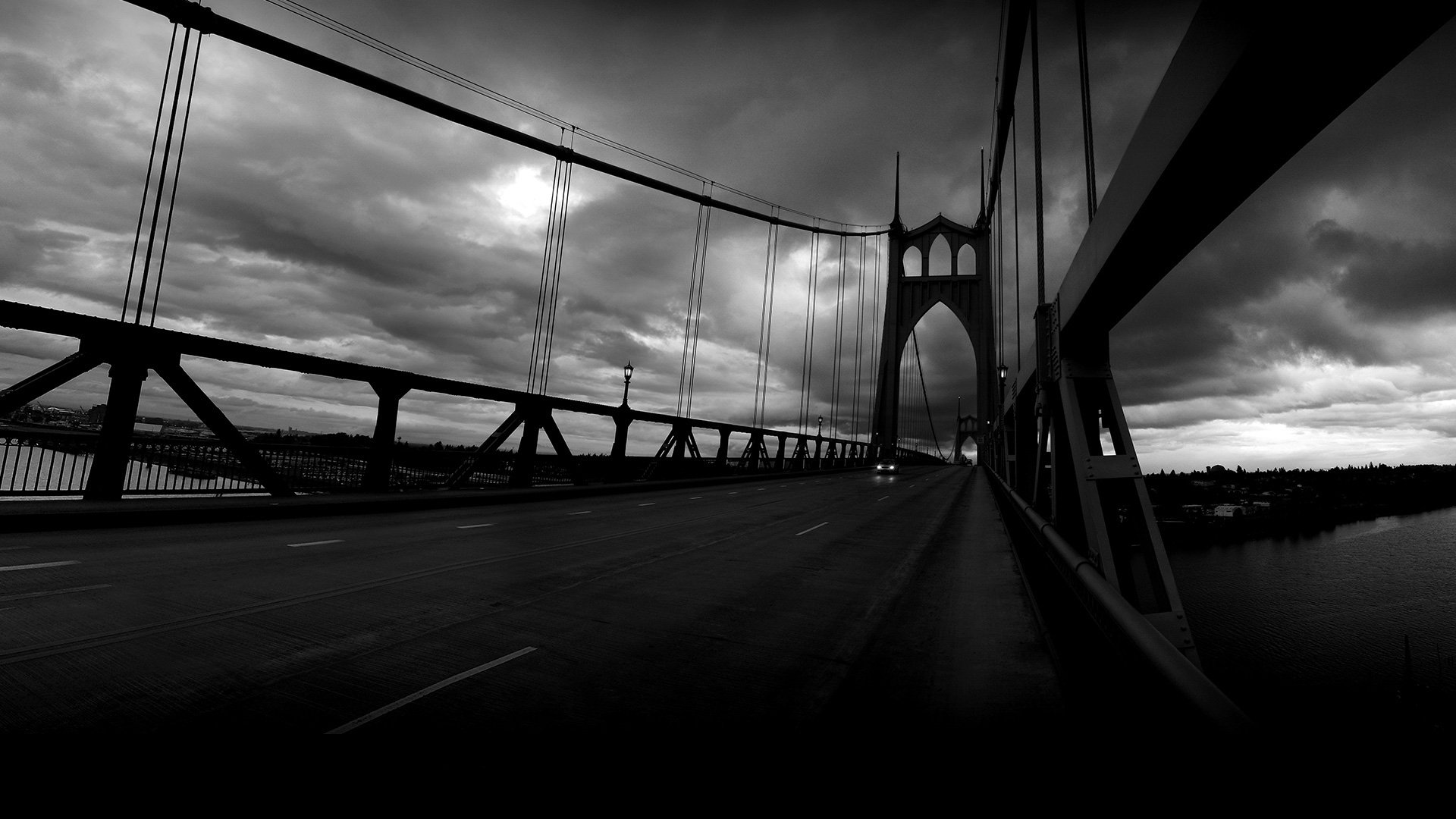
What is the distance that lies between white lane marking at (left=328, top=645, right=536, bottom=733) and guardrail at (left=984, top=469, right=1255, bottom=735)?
360cm

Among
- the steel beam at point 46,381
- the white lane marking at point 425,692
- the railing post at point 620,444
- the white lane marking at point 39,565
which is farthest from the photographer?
the railing post at point 620,444

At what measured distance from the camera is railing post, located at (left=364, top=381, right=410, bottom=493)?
13.7m

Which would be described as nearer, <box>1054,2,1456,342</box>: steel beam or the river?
<box>1054,2,1456,342</box>: steel beam

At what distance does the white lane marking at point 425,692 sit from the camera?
295cm

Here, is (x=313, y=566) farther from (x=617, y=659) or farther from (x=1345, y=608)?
(x=1345, y=608)

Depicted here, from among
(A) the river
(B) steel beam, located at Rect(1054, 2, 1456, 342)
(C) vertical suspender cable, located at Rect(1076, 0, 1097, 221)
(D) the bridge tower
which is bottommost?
(A) the river

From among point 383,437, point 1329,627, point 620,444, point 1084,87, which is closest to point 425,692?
point 1084,87

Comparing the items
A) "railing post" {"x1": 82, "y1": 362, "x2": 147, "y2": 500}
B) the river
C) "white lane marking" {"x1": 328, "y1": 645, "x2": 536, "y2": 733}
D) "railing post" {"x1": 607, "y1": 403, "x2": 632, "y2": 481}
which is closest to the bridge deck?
"white lane marking" {"x1": 328, "y1": 645, "x2": 536, "y2": 733}

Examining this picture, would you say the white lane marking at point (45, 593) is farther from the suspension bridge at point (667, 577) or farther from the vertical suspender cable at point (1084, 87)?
the vertical suspender cable at point (1084, 87)

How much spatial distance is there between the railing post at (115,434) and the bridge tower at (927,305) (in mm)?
66014

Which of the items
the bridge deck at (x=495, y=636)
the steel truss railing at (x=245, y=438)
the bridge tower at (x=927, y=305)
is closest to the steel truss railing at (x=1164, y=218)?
the bridge deck at (x=495, y=636)

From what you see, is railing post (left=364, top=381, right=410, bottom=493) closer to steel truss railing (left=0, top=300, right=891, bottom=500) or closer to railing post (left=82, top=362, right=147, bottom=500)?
steel truss railing (left=0, top=300, right=891, bottom=500)

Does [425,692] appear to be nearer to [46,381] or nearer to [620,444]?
[46,381]

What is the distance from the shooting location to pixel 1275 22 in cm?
248
